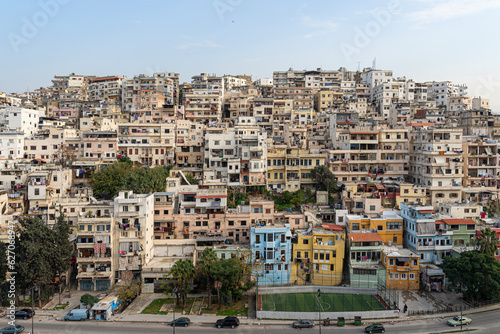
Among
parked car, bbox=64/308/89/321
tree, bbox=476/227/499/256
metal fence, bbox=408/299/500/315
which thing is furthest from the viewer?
tree, bbox=476/227/499/256

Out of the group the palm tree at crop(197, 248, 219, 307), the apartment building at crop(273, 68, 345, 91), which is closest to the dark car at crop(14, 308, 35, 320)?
the palm tree at crop(197, 248, 219, 307)

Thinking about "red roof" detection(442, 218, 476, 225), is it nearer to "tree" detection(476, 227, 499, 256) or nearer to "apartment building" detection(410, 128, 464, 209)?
"tree" detection(476, 227, 499, 256)

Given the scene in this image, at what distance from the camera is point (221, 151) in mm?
45188

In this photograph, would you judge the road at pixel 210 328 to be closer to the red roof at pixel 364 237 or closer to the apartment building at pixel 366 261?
the apartment building at pixel 366 261

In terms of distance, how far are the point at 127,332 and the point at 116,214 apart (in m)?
9.89

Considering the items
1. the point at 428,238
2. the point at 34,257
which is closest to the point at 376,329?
the point at 428,238

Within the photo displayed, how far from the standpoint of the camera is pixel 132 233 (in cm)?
3161

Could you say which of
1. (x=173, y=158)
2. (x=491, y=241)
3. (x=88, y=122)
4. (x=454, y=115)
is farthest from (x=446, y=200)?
(x=88, y=122)

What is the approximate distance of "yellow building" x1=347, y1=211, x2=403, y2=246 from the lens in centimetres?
3369

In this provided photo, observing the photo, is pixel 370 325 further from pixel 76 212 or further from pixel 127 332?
pixel 76 212

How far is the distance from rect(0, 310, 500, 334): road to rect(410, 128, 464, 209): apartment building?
17.4m

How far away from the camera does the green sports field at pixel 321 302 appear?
27969 millimetres

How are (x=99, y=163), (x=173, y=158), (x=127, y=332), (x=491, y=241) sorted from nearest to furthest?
(x=127, y=332), (x=491, y=241), (x=99, y=163), (x=173, y=158)

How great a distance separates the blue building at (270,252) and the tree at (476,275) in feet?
38.9
